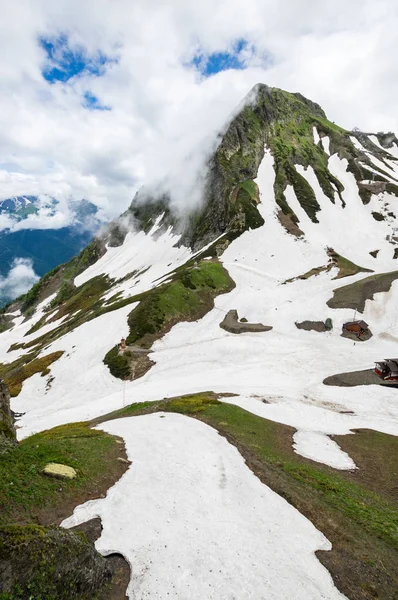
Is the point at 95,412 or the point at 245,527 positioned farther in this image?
the point at 95,412

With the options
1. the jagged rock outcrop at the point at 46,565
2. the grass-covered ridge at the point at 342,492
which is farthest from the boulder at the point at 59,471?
the grass-covered ridge at the point at 342,492

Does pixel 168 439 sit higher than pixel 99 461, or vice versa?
pixel 99 461

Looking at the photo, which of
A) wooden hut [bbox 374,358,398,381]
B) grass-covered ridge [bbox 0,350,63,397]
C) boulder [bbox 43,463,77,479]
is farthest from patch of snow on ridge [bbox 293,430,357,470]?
grass-covered ridge [bbox 0,350,63,397]

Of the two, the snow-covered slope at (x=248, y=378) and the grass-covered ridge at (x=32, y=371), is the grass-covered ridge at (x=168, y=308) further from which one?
the grass-covered ridge at (x=32, y=371)

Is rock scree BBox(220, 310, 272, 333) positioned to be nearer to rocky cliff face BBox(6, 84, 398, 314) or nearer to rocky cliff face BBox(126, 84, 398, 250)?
rocky cliff face BBox(6, 84, 398, 314)

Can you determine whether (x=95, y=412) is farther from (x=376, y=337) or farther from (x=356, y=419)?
(x=376, y=337)

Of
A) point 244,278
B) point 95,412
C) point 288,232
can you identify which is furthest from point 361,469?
point 288,232
